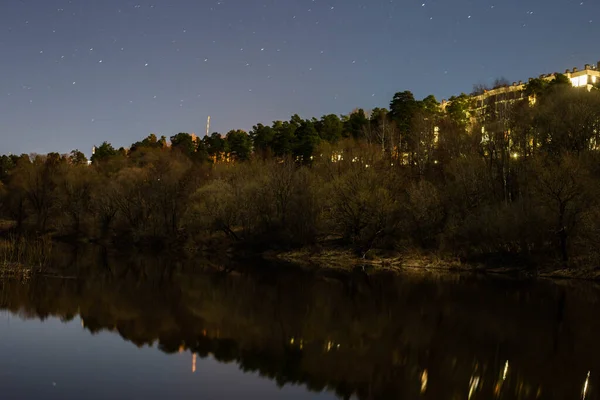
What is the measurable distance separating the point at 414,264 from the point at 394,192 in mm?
9783

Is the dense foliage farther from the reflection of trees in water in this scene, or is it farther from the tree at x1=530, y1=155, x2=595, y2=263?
the reflection of trees in water

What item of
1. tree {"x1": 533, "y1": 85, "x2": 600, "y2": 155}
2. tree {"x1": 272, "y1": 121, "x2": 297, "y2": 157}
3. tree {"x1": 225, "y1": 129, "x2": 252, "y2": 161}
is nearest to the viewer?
tree {"x1": 533, "y1": 85, "x2": 600, "y2": 155}

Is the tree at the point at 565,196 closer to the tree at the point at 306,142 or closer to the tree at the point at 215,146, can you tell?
the tree at the point at 306,142

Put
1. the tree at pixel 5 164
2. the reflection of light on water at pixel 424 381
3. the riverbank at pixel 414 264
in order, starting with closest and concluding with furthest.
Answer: the reflection of light on water at pixel 424 381 → the riverbank at pixel 414 264 → the tree at pixel 5 164

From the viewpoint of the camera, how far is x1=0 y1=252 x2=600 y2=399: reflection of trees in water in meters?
14.9

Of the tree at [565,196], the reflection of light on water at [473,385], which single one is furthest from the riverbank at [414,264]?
the reflection of light on water at [473,385]

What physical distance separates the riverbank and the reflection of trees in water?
201 inches

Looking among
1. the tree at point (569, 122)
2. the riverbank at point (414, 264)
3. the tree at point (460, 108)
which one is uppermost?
the tree at point (460, 108)

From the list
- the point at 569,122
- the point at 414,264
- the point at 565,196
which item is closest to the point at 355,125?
the point at 569,122

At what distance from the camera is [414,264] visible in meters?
47.5

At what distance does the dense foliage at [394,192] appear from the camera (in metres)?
41.8

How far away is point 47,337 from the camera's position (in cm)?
1914

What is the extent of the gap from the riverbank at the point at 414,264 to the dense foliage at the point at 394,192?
122 centimetres

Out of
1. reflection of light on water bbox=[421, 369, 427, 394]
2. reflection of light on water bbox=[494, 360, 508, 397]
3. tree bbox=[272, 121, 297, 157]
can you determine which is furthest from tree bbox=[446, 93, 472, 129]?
reflection of light on water bbox=[421, 369, 427, 394]
